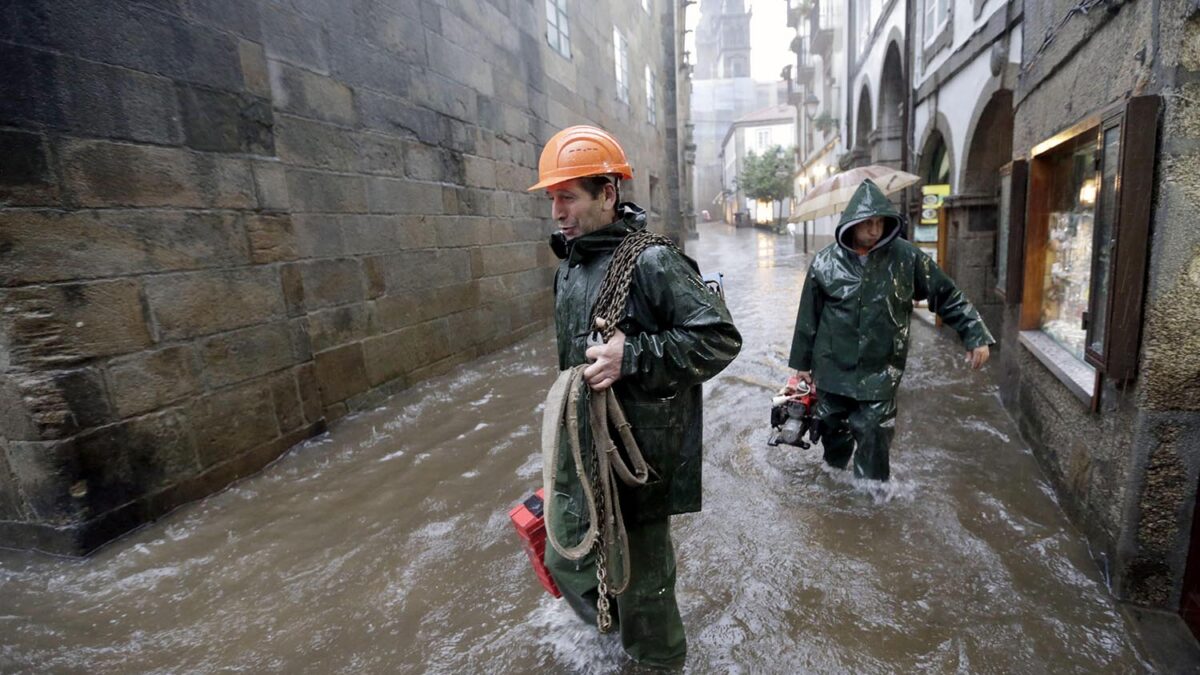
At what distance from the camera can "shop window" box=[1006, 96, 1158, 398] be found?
2348mm

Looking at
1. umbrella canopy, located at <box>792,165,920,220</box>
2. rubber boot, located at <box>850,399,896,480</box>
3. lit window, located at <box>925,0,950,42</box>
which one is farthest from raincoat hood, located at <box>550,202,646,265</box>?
lit window, located at <box>925,0,950,42</box>

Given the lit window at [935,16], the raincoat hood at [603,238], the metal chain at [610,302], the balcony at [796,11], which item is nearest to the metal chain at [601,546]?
the metal chain at [610,302]

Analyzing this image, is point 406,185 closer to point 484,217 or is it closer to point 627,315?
point 484,217

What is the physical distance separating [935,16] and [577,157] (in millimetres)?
10139

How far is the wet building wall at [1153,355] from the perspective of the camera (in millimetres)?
2246

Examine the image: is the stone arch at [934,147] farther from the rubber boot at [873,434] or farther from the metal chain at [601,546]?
the metal chain at [601,546]

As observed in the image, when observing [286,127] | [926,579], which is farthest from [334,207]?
[926,579]

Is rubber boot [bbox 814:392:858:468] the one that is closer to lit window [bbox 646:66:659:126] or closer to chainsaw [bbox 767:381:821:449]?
chainsaw [bbox 767:381:821:449]

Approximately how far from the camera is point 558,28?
32.9 feet

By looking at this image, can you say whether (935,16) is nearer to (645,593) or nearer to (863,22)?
(863,22)

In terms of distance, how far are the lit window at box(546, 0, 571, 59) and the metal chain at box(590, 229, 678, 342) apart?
8906 mm

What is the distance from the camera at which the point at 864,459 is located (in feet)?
11.5

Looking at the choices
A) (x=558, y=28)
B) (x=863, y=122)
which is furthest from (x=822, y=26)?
(x=558, y=28)

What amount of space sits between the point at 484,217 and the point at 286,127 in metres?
3.11
